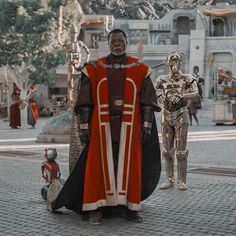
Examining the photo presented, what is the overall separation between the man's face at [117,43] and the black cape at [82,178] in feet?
3.15

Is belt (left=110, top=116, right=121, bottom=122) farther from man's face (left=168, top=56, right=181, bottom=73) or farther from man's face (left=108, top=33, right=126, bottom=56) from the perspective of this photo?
man's face (left=168, top=56, right=181, bottom=73)

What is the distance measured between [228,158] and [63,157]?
3523mm

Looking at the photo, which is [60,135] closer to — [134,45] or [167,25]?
[134,45]

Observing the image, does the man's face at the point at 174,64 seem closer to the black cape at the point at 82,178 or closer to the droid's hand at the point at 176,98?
the droid's hand at the point at 176,98

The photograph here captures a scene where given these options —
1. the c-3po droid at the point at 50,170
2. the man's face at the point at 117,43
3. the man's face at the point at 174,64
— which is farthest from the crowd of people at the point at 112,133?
the man's face at the point at 174,64

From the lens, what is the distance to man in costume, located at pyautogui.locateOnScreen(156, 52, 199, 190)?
7637 mm

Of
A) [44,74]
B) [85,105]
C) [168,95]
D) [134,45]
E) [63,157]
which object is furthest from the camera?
[134,45]

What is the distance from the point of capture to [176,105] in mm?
7707

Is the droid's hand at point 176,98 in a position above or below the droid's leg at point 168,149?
above

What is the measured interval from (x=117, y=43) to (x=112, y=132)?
3.18ft

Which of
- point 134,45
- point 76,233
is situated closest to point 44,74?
point 134,45

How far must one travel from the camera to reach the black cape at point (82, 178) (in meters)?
5.94

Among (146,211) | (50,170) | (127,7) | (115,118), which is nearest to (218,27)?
(127,7)

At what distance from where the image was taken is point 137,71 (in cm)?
593
